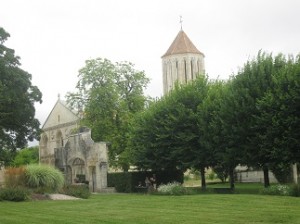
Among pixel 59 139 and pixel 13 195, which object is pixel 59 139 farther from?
pixel 13 195

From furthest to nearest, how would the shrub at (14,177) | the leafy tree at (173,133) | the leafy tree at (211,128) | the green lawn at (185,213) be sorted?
the leafy tree at (173,133)
the leafy tree at (211,128)
the shrub at (14,177)
the green lawn at (185,213)

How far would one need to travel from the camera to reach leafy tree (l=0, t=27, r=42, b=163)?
33094 millimetres

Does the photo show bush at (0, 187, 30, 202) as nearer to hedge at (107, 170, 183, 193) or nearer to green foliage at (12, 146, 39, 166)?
hedge at (107, 170, 183, 193)

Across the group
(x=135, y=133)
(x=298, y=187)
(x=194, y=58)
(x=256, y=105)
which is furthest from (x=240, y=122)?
(x=194, y=58)

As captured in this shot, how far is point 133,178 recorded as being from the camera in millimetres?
35031

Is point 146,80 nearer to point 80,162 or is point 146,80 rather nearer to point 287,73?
point 80,162

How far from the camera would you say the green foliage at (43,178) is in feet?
87.7

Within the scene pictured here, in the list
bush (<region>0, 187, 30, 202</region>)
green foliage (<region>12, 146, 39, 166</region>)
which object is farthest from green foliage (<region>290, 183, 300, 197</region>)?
green foliage (<region>12, 146, 39, 166</region>)

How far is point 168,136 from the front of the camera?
32.5 meters

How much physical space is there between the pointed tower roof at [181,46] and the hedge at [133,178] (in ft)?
157

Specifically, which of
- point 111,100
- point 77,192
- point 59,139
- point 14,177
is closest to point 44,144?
point 59,139

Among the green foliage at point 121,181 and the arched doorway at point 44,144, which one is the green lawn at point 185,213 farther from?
the arched doorway at point 44,144

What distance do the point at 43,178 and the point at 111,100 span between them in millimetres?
16135

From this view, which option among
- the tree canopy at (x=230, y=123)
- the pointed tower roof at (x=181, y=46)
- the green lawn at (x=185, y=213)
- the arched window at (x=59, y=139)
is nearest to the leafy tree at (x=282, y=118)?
the tree canopy at (x=230, y=123)
